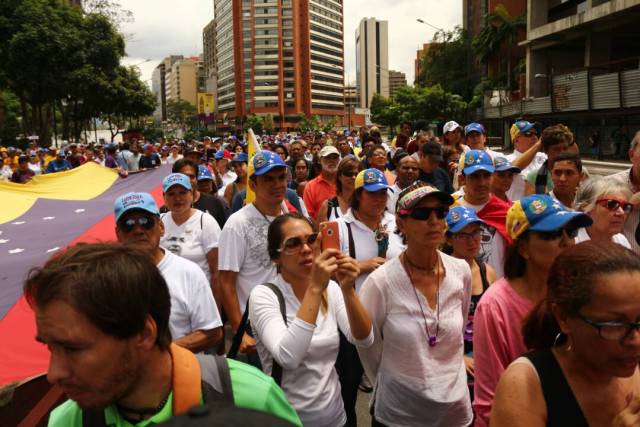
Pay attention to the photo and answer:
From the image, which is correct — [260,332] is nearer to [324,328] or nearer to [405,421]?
[324,328]

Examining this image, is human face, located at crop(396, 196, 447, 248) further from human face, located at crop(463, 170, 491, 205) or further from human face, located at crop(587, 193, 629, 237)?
human face, located at crop(463, 170, 491, 205)

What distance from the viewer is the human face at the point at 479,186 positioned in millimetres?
4230

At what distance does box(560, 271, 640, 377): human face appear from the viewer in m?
1.52

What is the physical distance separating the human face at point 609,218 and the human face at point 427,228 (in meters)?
1.27

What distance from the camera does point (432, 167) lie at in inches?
243

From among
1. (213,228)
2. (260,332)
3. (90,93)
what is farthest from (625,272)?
(90,93)

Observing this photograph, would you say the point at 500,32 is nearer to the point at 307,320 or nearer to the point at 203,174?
the point at 203,174

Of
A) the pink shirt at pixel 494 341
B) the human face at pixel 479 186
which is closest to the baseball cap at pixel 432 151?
the human face at pixel 479 186

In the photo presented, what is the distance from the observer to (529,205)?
246 cm

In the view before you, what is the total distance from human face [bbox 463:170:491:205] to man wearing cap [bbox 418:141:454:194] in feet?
6.10

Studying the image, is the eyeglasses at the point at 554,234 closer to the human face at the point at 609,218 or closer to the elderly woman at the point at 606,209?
the elderly woman at the point at 606,209

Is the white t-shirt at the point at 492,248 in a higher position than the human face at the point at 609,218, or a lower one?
lower

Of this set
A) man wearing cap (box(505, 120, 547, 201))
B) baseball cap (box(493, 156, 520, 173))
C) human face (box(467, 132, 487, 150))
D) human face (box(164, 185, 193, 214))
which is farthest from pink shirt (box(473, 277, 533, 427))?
human face (box(467, 132, 487, 150))

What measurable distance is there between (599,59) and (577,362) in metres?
30.5
